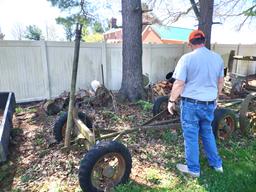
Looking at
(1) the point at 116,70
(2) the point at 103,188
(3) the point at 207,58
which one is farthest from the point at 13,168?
(1) the point at 116,70

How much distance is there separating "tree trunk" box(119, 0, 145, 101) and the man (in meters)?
3.66

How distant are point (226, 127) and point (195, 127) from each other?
1.42 meters

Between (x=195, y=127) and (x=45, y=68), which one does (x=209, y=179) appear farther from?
(x=45, y=68)

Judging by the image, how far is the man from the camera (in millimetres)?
2889

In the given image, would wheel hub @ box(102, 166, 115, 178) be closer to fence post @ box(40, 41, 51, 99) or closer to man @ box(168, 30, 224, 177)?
man @ box(168, 30, 224, 177)

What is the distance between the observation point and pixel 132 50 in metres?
6.59

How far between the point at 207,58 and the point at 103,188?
203 cm

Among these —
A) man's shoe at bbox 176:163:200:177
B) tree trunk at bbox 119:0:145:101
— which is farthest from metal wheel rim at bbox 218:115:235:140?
tree trunk at bbox 119:0:145:101

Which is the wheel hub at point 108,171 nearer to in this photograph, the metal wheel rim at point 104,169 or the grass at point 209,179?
the metal wheel rim at point 104,169

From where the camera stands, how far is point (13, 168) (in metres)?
3.47

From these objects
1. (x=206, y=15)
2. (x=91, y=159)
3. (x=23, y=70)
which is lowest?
(x=91, y=159)

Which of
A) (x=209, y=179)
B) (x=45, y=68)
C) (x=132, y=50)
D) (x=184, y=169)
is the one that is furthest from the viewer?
(x=45, y=68)

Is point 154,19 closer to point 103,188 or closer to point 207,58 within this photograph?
point 207,58

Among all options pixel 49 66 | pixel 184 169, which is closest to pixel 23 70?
pixel 49 66
